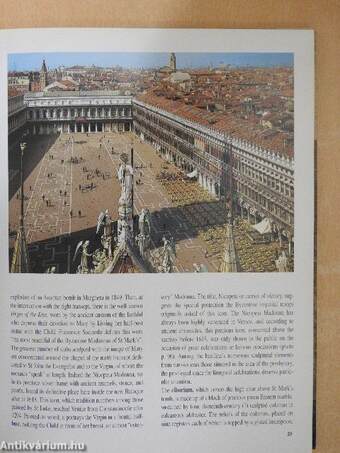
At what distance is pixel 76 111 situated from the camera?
62 centimetres

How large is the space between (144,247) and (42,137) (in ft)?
0.64

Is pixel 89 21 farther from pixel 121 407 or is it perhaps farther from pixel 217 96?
pixel 121 407

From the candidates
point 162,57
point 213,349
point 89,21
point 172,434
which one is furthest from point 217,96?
point 172,434

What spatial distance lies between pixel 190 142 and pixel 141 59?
0.40 ft

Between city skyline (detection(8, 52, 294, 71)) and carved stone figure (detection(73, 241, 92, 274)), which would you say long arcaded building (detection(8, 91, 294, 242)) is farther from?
carved stone figure (detection(73, 241, 92, 274))

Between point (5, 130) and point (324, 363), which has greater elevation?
point (5, 130)


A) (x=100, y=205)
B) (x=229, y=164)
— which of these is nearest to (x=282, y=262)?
(x=229, y=164)

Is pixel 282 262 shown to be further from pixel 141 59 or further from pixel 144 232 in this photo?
pixel 141 59

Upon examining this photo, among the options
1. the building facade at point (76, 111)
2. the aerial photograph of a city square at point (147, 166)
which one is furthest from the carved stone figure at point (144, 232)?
the building facade at point (76, 111)

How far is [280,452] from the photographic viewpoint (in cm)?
62

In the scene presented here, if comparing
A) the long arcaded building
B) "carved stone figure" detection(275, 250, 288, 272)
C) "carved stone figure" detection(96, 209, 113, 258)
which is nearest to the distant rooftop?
the long arcaded building

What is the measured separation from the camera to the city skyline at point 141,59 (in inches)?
23.9

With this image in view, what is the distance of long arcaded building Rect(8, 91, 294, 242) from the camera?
61 cm

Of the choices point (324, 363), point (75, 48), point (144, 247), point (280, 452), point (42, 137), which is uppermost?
point (75, 48)
